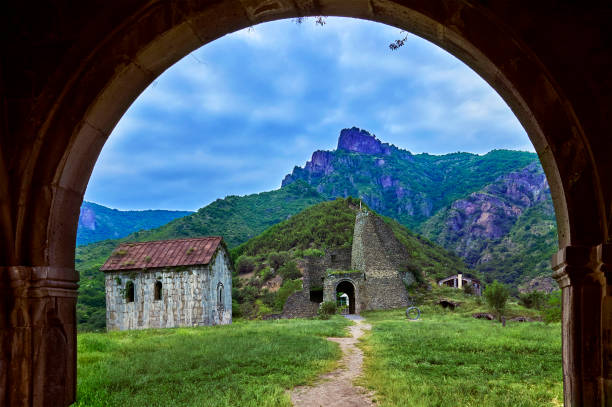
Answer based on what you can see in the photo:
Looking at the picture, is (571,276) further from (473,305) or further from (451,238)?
(451,238)

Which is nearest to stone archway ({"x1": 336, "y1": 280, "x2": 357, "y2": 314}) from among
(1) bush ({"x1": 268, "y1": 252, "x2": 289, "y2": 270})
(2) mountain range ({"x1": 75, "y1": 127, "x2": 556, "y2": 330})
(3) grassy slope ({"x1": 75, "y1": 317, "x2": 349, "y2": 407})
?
(1) bush ({"x1": 268, "y1": 252, "x2": 289, "y2": 270})

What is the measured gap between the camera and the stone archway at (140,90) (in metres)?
2.60

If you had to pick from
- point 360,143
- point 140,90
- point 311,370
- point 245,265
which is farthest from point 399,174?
point 140,90

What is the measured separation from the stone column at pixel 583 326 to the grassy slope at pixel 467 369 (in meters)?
2.52

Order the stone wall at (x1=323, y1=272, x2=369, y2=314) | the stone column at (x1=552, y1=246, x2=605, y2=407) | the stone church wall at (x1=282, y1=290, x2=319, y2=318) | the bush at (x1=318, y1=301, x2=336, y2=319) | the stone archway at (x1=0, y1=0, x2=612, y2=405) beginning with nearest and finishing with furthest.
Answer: the stone column at (x1=552, y1=246, x2=605, y2=407), the stone archway at (x1=0, y1=0, x2=612, y2=405), the bush at (x1=318, y1=301, x2=336, y2=319), the stone church wall at (x1=282, y1=290, x2=319, y2=318), the stone wall at (x1=323, y1=272, x2=369, y2=314)

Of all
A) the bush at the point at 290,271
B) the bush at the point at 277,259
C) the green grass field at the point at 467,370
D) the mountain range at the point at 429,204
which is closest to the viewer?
the green grass field at the point at 467,370

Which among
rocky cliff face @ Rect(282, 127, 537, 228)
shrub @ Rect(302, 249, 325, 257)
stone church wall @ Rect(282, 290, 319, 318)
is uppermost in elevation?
rocky cliff face @ Rect(282, 127, 537, 228)

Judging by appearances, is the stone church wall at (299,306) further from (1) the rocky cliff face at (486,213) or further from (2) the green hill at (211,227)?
(1) the rocky cliff face at (486,213)

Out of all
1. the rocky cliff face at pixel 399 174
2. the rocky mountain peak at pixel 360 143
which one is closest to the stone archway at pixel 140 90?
the rocky cliff face at pixel 399 174

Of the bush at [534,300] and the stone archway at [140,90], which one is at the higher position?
the stone archway at [140,90]

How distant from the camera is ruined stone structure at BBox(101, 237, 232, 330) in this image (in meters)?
19.7

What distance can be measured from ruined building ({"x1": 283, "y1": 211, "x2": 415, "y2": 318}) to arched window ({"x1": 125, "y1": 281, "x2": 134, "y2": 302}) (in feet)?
41.5

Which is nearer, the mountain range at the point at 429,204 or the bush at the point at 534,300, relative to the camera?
the bush at the point at 534,300

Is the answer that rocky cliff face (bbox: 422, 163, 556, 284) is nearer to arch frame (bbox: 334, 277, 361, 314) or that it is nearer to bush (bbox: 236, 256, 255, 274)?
arch frame (bbox: 334, 277, 361, 314)
